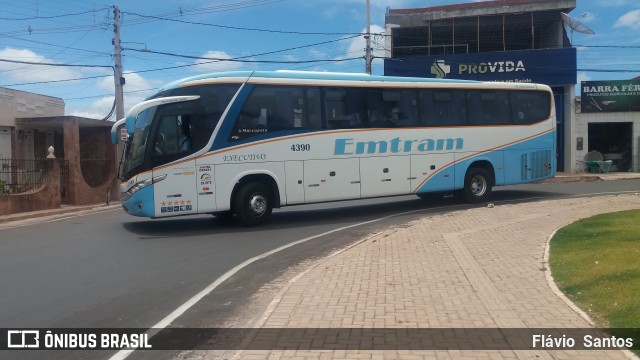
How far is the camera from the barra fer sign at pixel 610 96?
3038 cm

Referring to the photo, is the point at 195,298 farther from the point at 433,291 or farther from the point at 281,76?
the point at 281,76

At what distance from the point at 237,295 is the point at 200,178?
584cm

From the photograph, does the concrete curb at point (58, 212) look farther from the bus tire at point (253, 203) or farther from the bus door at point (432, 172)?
the bus door at point (432, 172)

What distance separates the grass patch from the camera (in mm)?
5410

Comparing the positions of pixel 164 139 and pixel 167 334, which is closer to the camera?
pixel 167 334

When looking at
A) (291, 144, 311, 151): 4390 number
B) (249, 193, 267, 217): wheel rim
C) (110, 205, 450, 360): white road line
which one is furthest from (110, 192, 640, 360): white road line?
(291, 144, 311, 151): 4390 number

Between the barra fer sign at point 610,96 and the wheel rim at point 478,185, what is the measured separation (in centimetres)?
1649

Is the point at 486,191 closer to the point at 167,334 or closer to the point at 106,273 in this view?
the point at 106,273

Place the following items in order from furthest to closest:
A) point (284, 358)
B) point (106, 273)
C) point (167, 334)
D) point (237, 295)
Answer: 1. point (106, 273)
2. point (237, 295)
3. point (167, 334)
4. point (284, 358)

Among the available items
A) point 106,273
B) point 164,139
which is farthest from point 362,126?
point 106,273

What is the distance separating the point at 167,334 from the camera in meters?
5.53

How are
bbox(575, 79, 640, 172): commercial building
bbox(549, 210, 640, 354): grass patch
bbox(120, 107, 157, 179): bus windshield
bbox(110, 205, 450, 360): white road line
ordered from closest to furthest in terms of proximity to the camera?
bbox(110, 205, 450, 360): white road line, bbox(549, 210, 640, 354): grass patch, bbox(120, 107, 157, 179): bus windshield, bbox(575, 79, 640, 172): commercial building

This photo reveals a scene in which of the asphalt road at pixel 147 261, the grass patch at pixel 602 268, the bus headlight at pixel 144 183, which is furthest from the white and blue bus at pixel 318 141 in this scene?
Result: the grass patch at pixel 602 268

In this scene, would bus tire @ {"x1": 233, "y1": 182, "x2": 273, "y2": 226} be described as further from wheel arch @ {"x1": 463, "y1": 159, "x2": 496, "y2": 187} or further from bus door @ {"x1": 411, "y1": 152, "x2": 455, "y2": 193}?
wheel arch @ {"x1": 463, "y1": 159, "x2": 496, "y2": 187}
